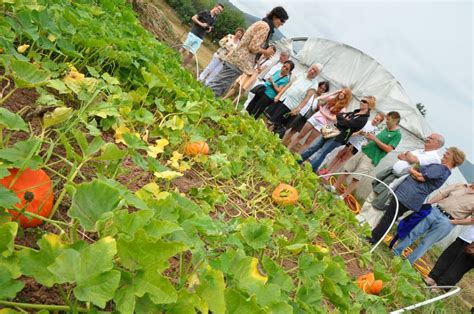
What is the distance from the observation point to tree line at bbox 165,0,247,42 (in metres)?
31.4

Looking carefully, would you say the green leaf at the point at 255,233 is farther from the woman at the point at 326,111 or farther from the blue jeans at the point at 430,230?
the woman at the point at 326,111

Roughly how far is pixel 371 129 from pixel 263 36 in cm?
223

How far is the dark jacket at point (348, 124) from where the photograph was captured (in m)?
4.95

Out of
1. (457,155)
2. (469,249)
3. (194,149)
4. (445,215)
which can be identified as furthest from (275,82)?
(194,149)

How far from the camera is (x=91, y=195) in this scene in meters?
0.83

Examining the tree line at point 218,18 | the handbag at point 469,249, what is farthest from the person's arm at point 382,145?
the tree line at point 218,18

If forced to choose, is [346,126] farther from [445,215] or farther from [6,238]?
[6,238]

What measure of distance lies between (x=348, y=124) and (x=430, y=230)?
1639 mm

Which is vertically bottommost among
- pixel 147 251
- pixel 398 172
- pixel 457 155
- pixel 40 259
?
pixel 40 259

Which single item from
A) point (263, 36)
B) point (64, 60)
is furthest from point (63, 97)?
point (263, 36)

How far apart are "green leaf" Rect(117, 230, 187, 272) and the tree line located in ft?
101

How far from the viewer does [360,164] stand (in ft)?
17.9

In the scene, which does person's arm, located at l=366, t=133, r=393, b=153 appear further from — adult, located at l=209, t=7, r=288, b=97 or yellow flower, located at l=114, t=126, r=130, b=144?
yellow flower, located at l=114, t=126, r=130, b=144

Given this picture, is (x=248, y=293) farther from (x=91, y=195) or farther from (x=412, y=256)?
(x=412, y=256)
